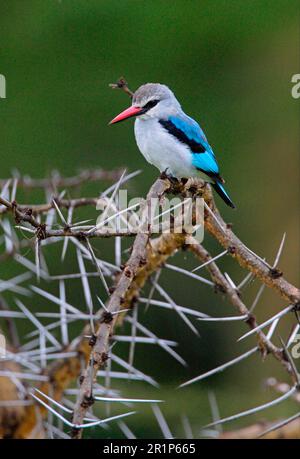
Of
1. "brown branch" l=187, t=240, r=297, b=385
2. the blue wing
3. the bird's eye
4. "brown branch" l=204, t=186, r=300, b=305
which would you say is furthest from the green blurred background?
"brown branch" l=204, t=186, r=300, b=305

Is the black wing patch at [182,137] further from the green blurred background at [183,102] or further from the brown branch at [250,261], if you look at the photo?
the green blurred background at [183,102]

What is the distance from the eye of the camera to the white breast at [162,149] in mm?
2641

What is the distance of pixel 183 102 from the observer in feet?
23.3

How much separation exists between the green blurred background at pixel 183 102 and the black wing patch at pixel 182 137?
369 cm

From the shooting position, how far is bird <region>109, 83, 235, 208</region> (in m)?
2.64

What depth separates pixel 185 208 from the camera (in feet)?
6.90

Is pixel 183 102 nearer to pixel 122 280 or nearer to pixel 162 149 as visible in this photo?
pixel 162 149

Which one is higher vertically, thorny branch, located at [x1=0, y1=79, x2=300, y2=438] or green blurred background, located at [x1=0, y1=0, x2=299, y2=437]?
green blurred background, located at [x1=0, y1=0, x2=299, y2=437]

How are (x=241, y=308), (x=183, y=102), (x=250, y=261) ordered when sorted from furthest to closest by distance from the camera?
1. (x=183, y=102)
2. (x=241, y=308)
3. (x=250, y=261)

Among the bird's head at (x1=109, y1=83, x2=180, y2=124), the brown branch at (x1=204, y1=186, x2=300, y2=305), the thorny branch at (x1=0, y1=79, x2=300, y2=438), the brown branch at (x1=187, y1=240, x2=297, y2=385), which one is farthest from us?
the bird's head at (x1=109, y1=83, x2=180, y2=124)

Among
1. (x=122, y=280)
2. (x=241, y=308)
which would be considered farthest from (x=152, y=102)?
(x=122, y=280)

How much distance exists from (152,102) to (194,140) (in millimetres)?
182

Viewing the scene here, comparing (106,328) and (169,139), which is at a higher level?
(169,139)

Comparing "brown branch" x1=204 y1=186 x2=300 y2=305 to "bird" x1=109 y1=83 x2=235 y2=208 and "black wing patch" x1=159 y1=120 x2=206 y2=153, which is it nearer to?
"bird" x1=109 y1=83 x2=235 y2=208
